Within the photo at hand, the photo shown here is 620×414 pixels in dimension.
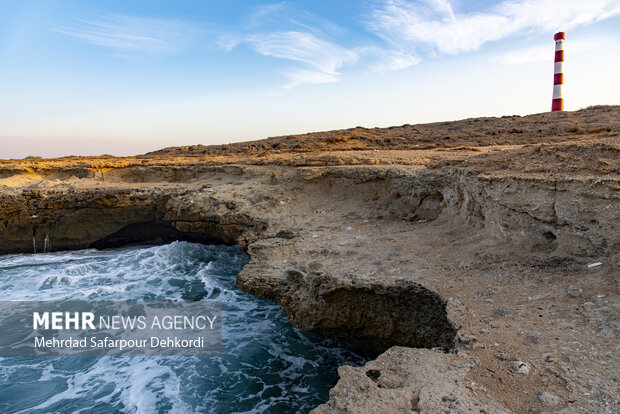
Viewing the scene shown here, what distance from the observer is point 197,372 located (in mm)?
4992

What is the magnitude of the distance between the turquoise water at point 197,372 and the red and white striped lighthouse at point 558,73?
17.9m

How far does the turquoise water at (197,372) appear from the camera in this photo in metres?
4.42

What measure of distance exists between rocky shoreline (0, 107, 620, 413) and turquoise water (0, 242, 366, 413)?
0.77 meters

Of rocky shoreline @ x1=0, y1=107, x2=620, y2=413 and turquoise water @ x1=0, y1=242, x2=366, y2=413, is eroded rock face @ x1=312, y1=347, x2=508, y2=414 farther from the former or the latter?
turquoise water @ x1=0, y1=242, x2=366, y2=413

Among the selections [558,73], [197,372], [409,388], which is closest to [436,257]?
[409,388]

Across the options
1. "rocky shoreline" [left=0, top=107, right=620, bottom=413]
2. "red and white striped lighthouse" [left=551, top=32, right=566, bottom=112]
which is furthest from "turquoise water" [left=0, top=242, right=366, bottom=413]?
"red and white striped lighthouse" [left=551, top=32, right=566, bottom=112]

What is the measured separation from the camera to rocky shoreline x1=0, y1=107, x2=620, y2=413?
2553 mm

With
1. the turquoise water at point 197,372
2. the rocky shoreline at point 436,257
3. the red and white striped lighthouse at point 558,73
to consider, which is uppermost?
the red and white striped lighthouse at point 558,73

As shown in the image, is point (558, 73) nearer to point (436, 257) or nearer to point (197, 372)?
point (436, 257)

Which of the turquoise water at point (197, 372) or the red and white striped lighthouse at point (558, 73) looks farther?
the red and white striped lighthouse at point (558, 73)

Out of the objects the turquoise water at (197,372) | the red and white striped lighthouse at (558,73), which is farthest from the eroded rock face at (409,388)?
the red and white striped lighthouse at (558,73)

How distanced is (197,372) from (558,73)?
798 inches

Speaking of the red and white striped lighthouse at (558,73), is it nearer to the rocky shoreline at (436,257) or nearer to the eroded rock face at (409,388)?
the rocky shoreline at (436,257)

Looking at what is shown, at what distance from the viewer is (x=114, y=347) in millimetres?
5648
